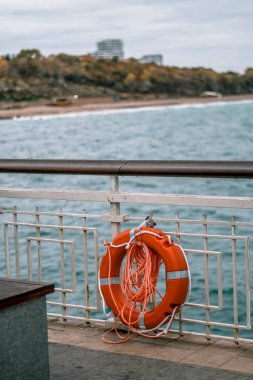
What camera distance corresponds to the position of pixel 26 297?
324 centimetres

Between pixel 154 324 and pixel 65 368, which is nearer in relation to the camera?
pixel 65 368

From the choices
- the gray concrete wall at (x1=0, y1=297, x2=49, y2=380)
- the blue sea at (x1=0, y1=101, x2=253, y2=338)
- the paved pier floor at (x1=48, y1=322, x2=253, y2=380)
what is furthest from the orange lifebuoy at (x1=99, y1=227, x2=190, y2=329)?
the gray concrete wall at (x1=0, y1=297, x2=49, y2=380)

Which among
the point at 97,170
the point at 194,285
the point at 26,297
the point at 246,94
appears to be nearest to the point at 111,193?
the point at 97,170

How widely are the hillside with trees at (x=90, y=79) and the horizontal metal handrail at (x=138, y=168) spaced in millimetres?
110017

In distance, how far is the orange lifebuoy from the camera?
4.25 metres

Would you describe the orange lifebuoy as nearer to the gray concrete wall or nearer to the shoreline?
the gray concrete wall

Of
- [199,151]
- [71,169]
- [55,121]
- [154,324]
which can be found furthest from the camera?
[55,121]

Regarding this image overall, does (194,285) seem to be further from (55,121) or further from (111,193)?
(55,121)

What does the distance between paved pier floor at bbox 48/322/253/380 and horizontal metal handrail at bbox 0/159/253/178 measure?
0.93 meters

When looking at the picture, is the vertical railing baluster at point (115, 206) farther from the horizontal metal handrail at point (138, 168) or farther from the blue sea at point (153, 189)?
the blue sea at point (153, 189)

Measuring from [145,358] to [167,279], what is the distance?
42cm

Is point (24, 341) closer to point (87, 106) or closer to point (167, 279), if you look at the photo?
point (167, 279)

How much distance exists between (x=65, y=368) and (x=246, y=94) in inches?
6196

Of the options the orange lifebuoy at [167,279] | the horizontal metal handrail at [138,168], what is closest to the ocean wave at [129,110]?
the horizontal metal handrail at [138,168]
